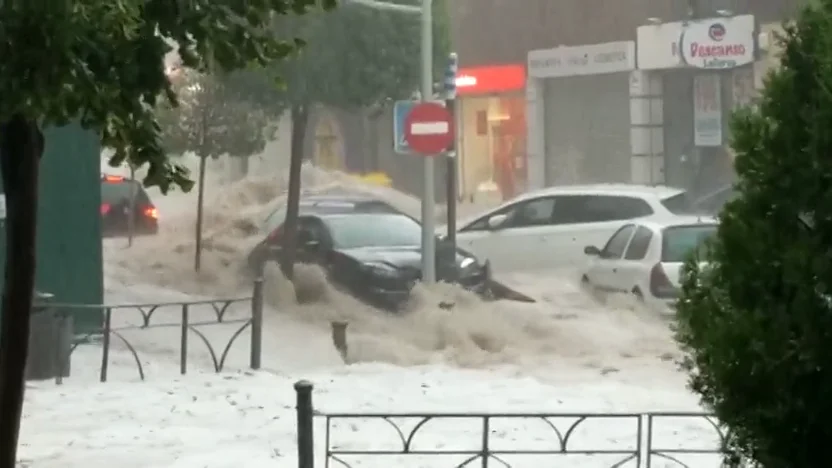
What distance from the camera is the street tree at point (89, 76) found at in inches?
112

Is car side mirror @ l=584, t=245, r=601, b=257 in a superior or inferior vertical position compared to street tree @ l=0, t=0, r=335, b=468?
inferior

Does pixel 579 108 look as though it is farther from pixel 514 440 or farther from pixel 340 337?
pixel 514 440

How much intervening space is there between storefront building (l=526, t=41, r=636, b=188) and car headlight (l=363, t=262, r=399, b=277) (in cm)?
315

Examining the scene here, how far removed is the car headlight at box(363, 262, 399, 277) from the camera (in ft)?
34.7

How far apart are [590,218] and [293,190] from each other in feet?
7.63

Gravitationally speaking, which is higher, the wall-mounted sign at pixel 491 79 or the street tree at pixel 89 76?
the wall-mounted sign at pixel 491 79

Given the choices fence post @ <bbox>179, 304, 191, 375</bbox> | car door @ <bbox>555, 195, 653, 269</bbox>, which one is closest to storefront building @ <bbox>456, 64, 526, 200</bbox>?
car door @ <bbox>555, 195, 653, 269</bbox>

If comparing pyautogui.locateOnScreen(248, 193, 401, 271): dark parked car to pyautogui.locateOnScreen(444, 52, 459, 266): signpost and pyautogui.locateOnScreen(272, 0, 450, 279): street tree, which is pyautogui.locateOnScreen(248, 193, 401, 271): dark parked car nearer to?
pyautogui.locateOnScreen(272, 0, 450, 279): street tree

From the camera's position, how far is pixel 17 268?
140 inches

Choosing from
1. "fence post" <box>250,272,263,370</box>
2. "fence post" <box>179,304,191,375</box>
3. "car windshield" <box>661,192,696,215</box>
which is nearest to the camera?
"fence post" <box>179,304,191,375</box>

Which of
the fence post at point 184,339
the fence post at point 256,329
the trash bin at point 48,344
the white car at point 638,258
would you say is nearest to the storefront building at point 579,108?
the white car at point 638,258

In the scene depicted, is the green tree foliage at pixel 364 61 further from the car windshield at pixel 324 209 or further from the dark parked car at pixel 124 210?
the dark parked car at pixel 124 210

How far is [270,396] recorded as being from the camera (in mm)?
6922

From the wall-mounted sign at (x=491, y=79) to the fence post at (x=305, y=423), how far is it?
7696 mm
